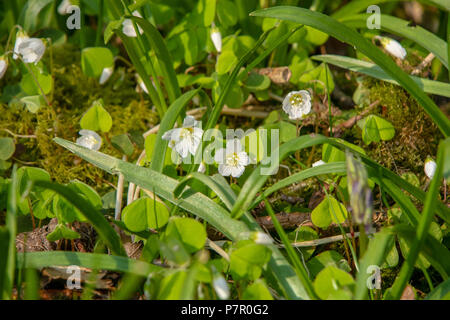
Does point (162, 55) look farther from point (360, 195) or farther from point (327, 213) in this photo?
point (360, 195)

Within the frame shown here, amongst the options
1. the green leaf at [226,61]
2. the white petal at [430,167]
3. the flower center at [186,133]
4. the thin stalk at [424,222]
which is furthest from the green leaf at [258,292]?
the green leaf at [226,61]

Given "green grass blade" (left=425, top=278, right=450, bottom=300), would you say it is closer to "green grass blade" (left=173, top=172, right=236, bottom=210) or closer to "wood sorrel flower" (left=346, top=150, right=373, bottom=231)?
"wood sorrel flower" (left=346, top=150, right=373, bottom=231)

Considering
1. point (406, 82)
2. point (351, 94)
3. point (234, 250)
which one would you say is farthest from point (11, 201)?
point (351, 94)

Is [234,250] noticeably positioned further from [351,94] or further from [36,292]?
[351,94]

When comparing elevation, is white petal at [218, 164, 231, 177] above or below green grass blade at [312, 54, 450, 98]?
below

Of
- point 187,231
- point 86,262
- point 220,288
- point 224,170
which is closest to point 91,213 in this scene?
point 86,262

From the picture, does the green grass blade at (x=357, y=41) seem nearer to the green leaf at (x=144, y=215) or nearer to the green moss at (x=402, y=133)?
the green moss at (x=402, y=133)

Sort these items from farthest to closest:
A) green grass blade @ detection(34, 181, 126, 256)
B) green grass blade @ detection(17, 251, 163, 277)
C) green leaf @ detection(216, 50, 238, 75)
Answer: green leaf @ detection(216, 50, 238, 75) → green grass blade @ detection(17, 251, 163, 277) → green grass blade @ detection(34, 181, 126, 256)

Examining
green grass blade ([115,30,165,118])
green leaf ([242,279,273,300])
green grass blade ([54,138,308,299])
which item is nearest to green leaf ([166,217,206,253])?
green grass blade ([54,138,308,299])
